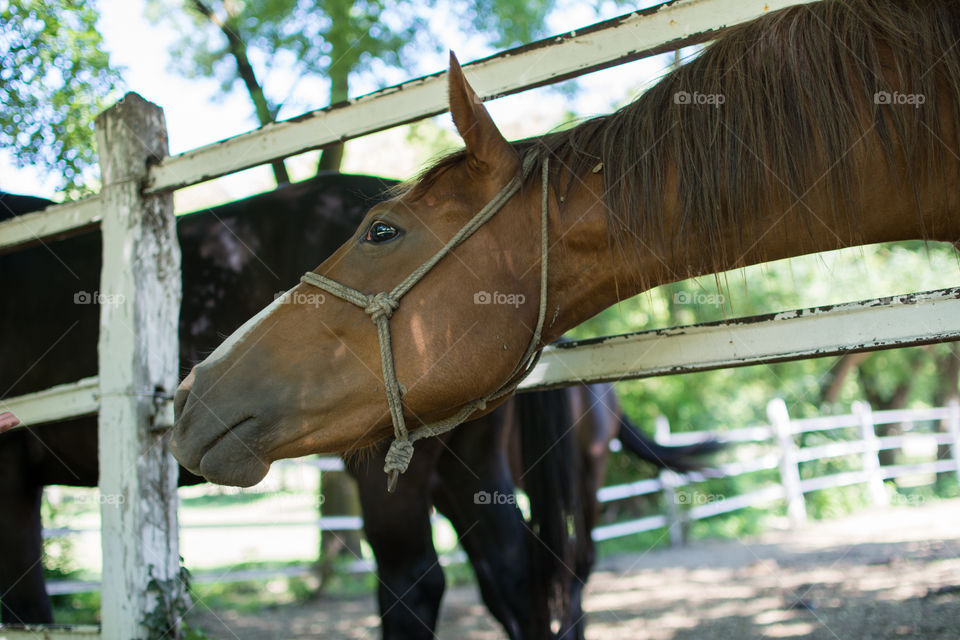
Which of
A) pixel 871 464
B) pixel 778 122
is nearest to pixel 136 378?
pixel 778 122

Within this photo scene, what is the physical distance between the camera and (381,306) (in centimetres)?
173

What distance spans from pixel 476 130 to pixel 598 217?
372mm

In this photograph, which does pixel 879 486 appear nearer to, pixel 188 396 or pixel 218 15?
pixel 218 15

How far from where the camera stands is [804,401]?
15.4 metres

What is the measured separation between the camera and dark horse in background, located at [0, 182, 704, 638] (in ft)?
9.07

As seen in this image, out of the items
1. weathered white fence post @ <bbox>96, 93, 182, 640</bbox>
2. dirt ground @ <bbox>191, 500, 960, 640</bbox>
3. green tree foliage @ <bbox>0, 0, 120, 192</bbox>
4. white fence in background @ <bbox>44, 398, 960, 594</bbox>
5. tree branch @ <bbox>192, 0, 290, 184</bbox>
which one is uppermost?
tree branch @ <bbox>192, 0, 290, 184</bbox>

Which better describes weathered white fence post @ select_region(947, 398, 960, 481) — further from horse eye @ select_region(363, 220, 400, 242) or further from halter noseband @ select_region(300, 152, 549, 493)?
horse eye @ select_region(363, 220, 400, 242)

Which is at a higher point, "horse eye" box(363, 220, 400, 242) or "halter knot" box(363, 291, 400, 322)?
"horse eye" box(363, 220, 400, 242)

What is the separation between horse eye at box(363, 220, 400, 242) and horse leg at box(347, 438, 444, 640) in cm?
110

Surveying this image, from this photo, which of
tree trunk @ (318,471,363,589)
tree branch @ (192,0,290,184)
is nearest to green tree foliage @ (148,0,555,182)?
tree branch @ (192,0,290,184)

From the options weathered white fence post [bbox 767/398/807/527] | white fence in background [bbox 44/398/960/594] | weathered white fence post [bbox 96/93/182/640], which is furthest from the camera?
weathered white fence post [bbox 767/398/807/527]

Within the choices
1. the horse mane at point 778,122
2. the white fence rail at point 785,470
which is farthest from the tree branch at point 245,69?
the horse mane at point 778,122

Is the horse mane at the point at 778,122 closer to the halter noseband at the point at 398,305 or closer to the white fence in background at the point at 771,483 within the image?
the halter noseband at the point at 398,305

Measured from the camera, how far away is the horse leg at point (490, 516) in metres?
3.03
